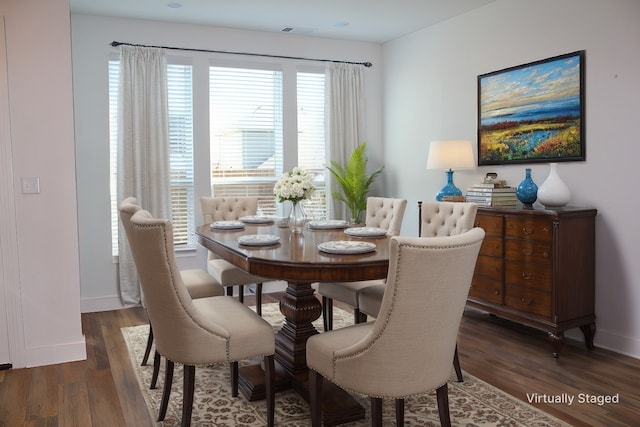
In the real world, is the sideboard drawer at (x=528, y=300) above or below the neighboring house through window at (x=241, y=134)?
below

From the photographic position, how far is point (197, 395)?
3.09 meters

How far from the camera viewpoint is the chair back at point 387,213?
3.93 m

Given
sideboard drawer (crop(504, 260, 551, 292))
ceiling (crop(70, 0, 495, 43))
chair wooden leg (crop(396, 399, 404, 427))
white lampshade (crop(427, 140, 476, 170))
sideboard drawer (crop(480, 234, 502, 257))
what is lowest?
Result: chair wooden leg (crop(396, 399, 404, 427))

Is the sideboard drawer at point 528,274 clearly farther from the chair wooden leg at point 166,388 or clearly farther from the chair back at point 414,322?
the chair wooden leg at point 166,388

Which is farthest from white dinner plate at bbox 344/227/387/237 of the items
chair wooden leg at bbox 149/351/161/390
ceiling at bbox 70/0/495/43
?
ceiling at bbox 70/0/495/43

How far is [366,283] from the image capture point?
3.50m

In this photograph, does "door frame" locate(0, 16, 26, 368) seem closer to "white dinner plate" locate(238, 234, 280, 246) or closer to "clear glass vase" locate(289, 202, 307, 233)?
"white dinner plate" locate(238, 234, 280, 246)

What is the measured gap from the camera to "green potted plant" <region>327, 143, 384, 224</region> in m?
5.93

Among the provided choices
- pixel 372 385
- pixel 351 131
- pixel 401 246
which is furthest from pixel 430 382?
pixel 351 131

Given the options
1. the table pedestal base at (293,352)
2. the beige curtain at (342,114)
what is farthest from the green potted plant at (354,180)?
the table pedestal base at (293,352)

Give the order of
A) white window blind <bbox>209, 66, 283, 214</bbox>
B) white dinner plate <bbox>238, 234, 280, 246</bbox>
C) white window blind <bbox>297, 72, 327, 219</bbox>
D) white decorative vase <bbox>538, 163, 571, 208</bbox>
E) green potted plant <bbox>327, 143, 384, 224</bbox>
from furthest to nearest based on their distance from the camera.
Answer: white window blind <bbox>297, 72, 327, 219</bbox>, green potted plant <bbox>327, 143, 384, 224</bbox>, white window blind <bbox>209, 66, 283, 214</bbox>, white decorative vase <bbox>538, 163, 571, 208</bbox>, white dinner plate <bbox>238, 234, 280, 246</bbox>

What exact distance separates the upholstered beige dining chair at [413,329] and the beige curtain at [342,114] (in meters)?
4.04

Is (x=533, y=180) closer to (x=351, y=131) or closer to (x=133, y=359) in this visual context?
(x=351, y=131)

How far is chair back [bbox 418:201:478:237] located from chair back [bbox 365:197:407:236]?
8.7 inches
